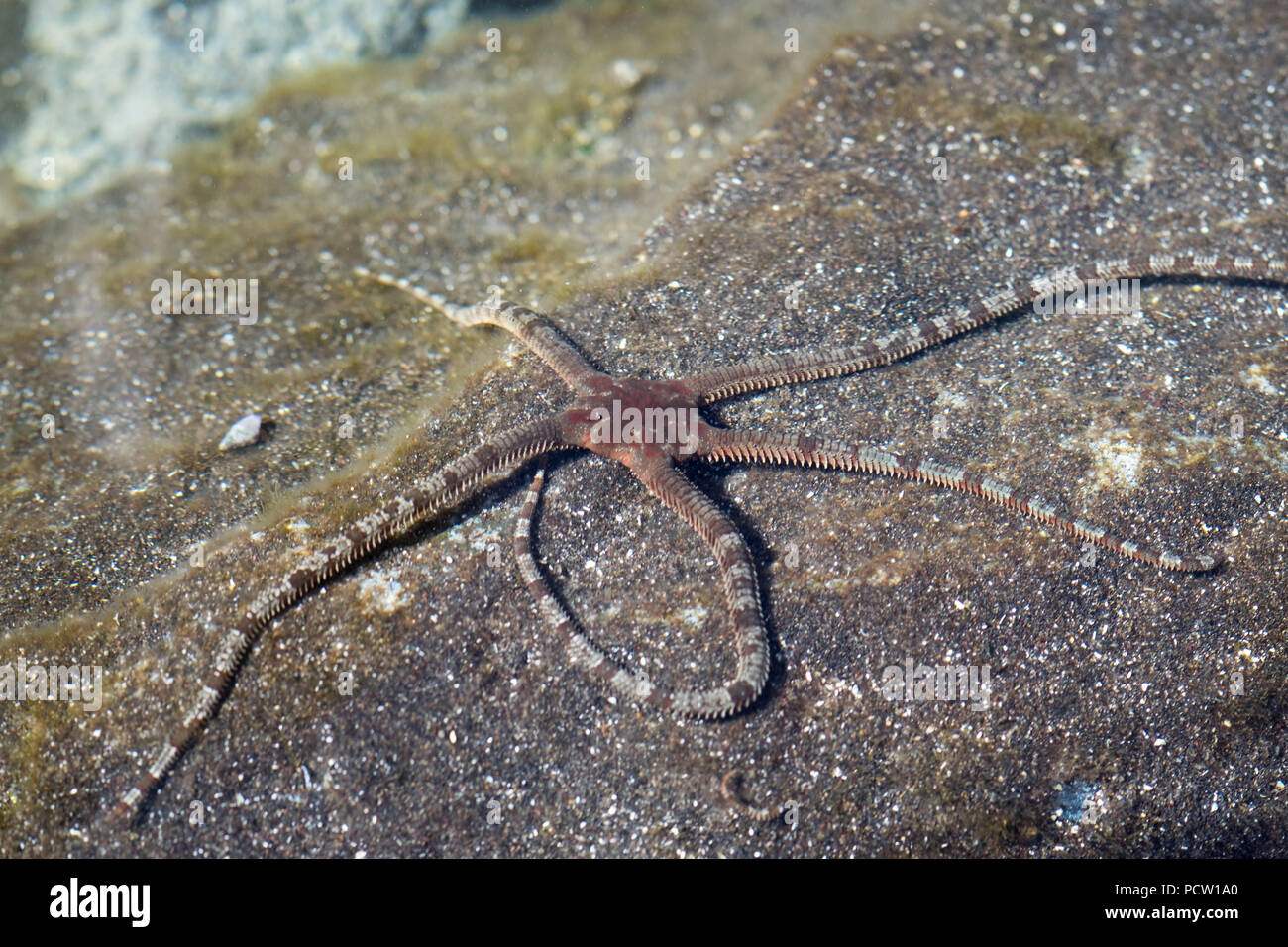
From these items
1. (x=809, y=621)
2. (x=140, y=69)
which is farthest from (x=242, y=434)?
(x=140, y=69)

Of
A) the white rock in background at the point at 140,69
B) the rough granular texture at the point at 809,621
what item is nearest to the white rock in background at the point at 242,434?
the rough granular texture at the point at 809,621

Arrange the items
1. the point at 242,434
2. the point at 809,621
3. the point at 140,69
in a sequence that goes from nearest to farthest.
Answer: the point at 809,621 → the point at 242,434 → the point at 140,69

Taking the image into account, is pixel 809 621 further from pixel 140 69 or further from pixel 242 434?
pixel 140 69

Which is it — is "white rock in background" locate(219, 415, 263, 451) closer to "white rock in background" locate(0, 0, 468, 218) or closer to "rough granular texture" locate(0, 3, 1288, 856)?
"rough granular texture" locate(0, 3, 1288, 856)

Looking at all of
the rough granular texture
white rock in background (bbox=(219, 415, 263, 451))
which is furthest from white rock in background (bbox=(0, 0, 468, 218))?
white rock in background (bbox=(219, 415, 263, 451))

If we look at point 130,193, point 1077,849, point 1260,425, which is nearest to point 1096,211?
point 1260,425

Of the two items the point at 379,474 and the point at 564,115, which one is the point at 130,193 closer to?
→ the point at 564,115
